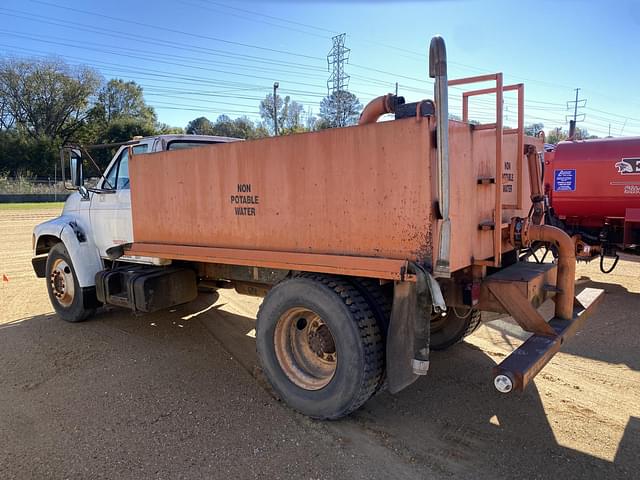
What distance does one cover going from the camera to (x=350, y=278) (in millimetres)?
3664

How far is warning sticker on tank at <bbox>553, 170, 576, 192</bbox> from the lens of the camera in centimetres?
813

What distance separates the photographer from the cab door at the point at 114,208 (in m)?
5.57

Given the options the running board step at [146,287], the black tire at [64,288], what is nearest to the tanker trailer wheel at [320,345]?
the running board step at [146,287]

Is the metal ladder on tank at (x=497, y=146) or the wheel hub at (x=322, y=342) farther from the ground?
the metal ladder on tank at (x=497, y=146)

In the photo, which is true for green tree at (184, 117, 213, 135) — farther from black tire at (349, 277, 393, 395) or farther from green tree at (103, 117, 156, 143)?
black tire at (349, 277, 393, 395)

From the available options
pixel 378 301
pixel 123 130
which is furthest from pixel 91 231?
pixel 123 130

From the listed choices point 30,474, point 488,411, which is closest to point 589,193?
point 488,411

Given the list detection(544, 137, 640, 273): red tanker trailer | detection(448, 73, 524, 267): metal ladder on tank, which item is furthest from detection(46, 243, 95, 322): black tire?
detection(544, 137, 640, 273): red tanker trailer

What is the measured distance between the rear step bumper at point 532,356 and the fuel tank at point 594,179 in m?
4.63

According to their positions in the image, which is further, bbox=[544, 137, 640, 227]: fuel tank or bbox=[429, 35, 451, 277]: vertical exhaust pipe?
bbox=[544, 137, 640, 227]: fuel tank

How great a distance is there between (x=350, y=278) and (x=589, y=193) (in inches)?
246

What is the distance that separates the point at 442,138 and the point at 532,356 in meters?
1.58

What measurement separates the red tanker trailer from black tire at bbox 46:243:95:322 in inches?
298

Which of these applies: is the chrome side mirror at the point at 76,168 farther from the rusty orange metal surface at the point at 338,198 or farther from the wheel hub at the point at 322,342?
the wheel hub at the point at 322,342
